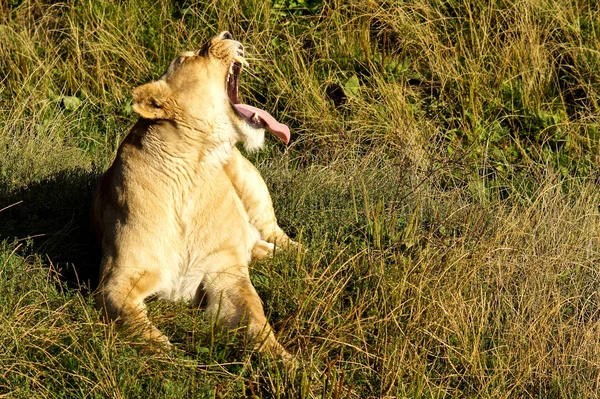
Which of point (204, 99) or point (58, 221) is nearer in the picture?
point (204, 99)

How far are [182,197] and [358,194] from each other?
4.11 ft

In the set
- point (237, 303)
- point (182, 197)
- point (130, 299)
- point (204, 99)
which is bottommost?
point (237, 303)

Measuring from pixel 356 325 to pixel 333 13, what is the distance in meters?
3.37

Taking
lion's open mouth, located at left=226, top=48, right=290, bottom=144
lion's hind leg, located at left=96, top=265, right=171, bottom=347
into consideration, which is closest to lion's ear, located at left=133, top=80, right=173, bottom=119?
lion's open mouth, located at left=226, top=48, right=290, bottom=144

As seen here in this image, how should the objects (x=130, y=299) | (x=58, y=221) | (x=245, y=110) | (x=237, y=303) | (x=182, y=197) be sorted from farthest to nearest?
(x=58, y=221) < (x=245, y=110) < (x=182, y=197) < (x=237, y=303) < (x=130, y=299)

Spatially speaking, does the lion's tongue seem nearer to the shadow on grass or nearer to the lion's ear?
the lion's ear

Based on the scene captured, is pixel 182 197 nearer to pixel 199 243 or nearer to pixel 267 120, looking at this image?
pixel 199 243

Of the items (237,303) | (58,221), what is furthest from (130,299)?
(58,221)

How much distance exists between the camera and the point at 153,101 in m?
4.41

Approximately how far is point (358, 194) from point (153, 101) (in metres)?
1.50

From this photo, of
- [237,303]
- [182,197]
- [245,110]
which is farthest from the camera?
[245,110]

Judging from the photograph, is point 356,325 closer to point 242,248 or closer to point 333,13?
point 242,248

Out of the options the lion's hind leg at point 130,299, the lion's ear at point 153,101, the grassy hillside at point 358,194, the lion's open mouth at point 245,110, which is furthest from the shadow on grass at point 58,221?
the lion's open mouth at point 245,110

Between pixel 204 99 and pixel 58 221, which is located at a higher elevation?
pixel 204 99
